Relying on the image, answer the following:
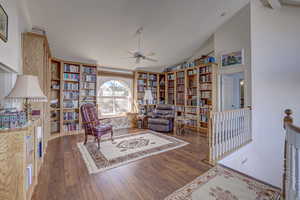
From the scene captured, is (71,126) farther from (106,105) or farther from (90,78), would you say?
(90,78)

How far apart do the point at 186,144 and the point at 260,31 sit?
3666mm

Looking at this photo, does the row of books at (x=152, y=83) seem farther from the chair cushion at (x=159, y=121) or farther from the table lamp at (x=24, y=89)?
the table lamp at (x=24, y=89)

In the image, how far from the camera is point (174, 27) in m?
3.74

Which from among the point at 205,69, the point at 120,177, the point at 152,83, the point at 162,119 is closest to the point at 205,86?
the point at 205,69

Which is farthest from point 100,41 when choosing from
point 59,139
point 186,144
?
point 186,144

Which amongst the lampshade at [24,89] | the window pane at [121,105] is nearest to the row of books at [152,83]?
the window pane at [121,105]

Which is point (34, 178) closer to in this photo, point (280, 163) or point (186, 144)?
point (186, 144)

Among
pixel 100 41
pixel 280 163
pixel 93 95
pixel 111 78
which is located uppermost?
pixel 100 41

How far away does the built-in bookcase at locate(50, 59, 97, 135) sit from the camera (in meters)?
4.02

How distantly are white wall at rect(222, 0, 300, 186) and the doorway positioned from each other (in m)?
0.68

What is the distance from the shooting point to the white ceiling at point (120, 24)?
2.69 metres

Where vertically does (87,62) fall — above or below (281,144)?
above

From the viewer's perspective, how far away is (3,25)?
62.3 inches

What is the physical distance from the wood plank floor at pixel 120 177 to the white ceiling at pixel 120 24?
2.82 m
